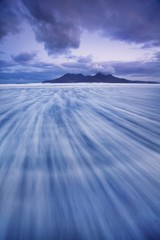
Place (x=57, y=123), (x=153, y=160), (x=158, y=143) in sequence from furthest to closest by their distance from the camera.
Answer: (x=57, y=123), (x=158, y=143), (x=153, y=160)

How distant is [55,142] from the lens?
424 cm

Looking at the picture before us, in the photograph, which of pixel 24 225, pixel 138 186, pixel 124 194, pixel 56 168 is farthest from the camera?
pixel 56 168

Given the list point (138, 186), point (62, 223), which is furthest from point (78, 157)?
point (62, 223)

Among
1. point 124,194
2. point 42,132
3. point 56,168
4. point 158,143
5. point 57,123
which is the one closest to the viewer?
point 124,194

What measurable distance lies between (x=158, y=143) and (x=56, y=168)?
2.42 metres

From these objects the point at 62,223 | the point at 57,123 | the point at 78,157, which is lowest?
the point at 57,123

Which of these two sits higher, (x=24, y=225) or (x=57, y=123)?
(x=24, y=225)

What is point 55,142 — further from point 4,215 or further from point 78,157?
point 4,215

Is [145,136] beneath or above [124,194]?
beneath

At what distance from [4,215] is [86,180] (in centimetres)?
111

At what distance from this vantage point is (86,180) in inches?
104

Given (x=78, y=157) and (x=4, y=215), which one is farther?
(x=78, y=157)

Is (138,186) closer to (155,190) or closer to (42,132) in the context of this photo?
(155,190)

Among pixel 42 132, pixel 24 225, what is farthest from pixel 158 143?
pixel 24 225
